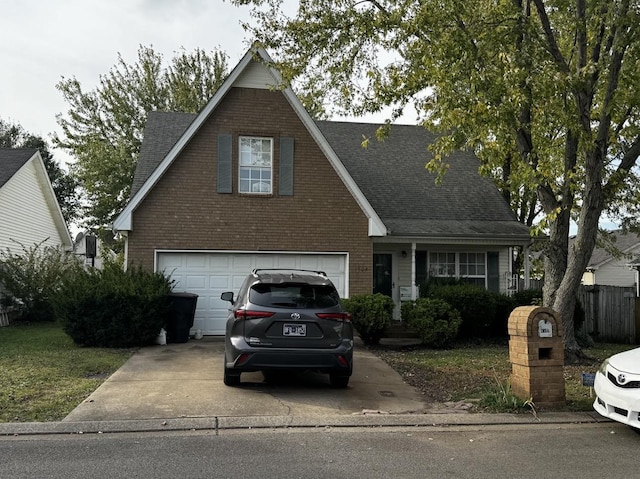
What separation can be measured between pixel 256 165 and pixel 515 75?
22.7 ft

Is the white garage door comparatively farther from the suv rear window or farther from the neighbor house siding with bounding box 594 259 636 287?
the neighbor house siding with bounding box 594 259 636 287

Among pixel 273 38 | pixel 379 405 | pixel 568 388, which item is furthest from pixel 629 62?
pixel 379 405

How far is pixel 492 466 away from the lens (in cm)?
544

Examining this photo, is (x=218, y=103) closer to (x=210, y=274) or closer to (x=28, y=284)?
(x=210, y=274)

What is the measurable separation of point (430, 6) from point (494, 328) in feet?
26.8

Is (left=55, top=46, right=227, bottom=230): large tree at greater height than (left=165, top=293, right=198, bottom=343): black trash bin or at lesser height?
greater

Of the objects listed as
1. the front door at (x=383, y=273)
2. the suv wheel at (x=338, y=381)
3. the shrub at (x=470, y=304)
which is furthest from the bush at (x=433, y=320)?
the suv wheel at (x=338, y=381)

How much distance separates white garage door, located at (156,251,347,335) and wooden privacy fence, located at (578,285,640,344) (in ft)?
29.4

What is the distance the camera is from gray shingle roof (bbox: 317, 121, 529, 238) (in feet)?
52.6

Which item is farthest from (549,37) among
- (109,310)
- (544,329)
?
(109,310)

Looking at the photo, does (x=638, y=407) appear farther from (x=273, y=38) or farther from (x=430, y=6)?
(x=273, y=38)

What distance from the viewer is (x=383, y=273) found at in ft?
54.3

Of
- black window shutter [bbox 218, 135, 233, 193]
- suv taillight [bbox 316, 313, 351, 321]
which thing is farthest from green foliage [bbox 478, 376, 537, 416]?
Answer: black window shutter [bbox 218, 135, 233, 193]

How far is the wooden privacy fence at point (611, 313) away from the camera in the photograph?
52.9 feet
